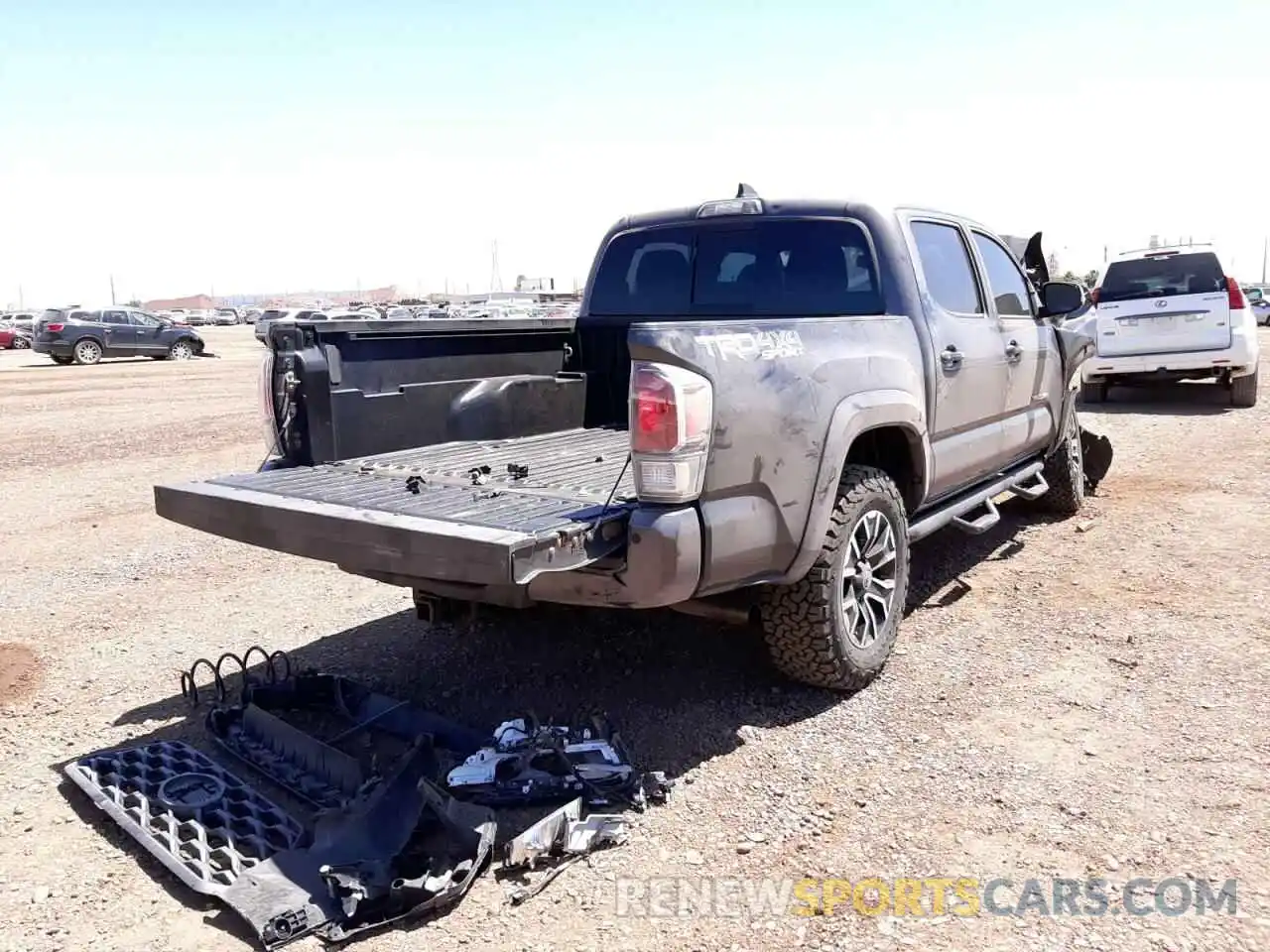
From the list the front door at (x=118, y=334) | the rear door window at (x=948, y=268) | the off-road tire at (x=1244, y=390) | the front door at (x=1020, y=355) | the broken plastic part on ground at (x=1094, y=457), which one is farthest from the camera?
the front door at (x=118, y=334)

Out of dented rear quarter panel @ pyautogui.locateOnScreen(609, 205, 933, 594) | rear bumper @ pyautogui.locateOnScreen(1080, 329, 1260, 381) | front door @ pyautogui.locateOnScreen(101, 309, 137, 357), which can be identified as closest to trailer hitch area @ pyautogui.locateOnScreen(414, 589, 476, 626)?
dented rear quarter panel @ pyautogui.locateOnScreen(609, 205, 933, 594)

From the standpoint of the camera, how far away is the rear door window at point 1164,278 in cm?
1257

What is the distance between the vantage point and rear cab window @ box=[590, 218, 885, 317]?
4.79 metres

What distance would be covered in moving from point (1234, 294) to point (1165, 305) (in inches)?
32.6

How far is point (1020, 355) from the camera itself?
18.9 ft

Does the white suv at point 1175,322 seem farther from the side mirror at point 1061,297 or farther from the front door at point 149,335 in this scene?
the front door at point 149,335

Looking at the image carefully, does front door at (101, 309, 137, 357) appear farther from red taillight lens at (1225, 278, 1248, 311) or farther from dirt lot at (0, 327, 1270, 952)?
red taillight lens at (1225, 278, 1248, 311)

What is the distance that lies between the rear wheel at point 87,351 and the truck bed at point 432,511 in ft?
87.0

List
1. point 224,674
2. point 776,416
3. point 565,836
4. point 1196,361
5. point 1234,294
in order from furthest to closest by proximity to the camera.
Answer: point 1196,361, point 1234,294, point 224,674, point 776,416, point 565,836

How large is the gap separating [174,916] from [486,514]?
144 cm

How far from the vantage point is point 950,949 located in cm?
268

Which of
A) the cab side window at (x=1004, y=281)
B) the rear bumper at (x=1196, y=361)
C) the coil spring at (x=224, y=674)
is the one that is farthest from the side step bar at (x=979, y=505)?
the rear bumper at (x=1196, y=361)

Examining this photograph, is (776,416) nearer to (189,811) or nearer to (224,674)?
(189,811)

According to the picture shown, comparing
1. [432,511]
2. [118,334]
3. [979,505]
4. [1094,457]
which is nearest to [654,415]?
[432,511]
